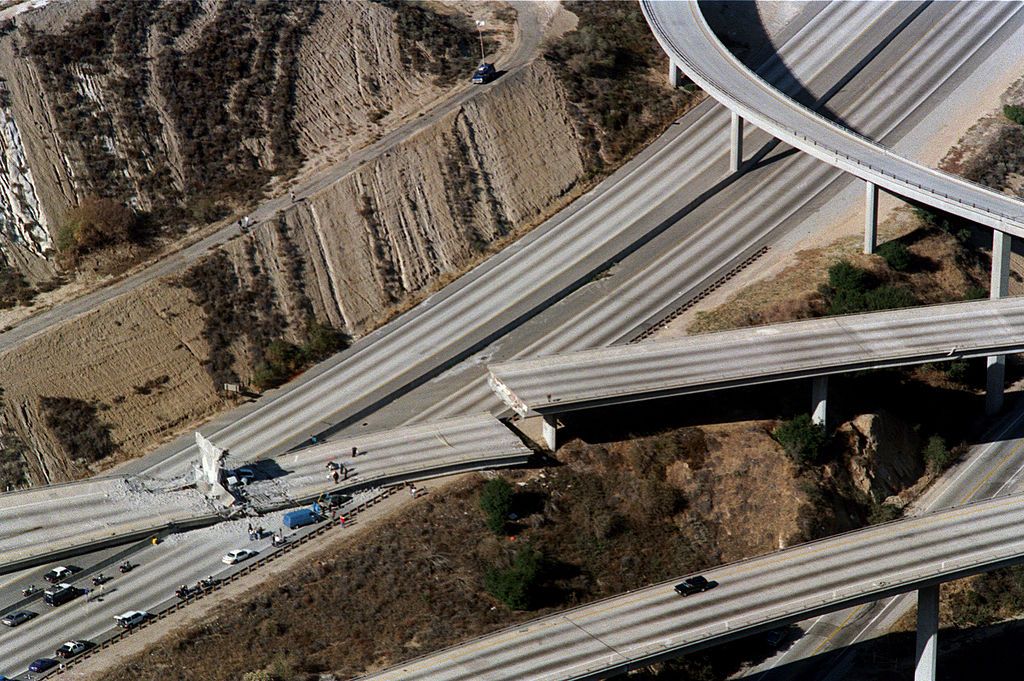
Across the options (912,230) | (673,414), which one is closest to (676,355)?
(673,414)

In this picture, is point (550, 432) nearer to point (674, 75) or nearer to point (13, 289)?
point (13, 289)

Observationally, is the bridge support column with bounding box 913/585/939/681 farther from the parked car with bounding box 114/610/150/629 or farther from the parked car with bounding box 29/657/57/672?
the parked car with bounding box 29/657/57/672

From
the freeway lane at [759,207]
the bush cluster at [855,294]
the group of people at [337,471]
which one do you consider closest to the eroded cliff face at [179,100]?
the freeway lane at [759,207]

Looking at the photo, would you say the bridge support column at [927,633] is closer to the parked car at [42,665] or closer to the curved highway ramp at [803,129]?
the curved highway ramp at [803,129]

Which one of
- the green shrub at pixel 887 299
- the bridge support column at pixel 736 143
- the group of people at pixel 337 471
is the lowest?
the green shrub at pixel 887 299

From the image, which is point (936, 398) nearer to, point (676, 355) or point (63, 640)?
point (676, 355)

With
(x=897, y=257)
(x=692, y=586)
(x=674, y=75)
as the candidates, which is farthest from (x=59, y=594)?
(x=674, y=75)

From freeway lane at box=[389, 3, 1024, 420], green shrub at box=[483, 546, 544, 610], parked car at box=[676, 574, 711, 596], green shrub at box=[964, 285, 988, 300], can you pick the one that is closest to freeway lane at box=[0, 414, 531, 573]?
freeway lane at box=[389, 3, 1024, 420]
